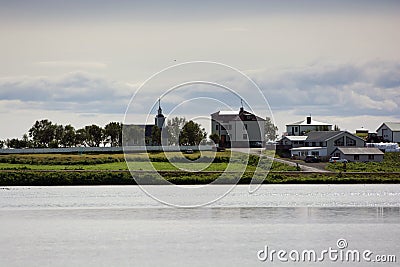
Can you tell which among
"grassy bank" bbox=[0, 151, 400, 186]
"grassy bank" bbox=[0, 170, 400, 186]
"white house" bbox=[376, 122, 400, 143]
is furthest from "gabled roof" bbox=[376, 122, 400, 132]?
"grassy bank" bbox=[0, 170, 400, 186]

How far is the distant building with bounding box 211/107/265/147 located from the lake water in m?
25.6

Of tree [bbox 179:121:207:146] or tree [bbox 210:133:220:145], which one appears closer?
tree [bbox 179:121:207:146]

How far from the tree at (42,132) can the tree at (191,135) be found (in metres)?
18.1

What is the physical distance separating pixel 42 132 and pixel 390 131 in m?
35.6

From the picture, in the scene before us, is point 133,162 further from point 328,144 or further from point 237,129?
point 328,144

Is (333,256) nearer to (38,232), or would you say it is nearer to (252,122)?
(38,232)

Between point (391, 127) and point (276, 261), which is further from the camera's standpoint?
point (391, 127)

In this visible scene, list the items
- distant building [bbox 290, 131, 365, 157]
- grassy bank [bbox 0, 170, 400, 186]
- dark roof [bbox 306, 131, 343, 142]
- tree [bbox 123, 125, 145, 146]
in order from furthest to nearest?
dark roof [bbox 306, 131, 343, 142] → distant building [bbox 290, 131, 365, 157] → tree [bbox 123, 125, 145, 146] → grassy bank [bbox 0, 170, 400, 186]

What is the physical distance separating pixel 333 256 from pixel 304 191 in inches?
894

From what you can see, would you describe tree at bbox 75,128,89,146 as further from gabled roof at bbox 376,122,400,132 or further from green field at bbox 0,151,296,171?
gabled roof at bbox 376,122,400,132

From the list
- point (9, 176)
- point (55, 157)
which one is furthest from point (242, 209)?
point (55, 157)

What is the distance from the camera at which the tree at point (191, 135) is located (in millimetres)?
63438

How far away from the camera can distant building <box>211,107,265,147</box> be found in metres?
67.1

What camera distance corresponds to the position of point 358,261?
2088 cm
